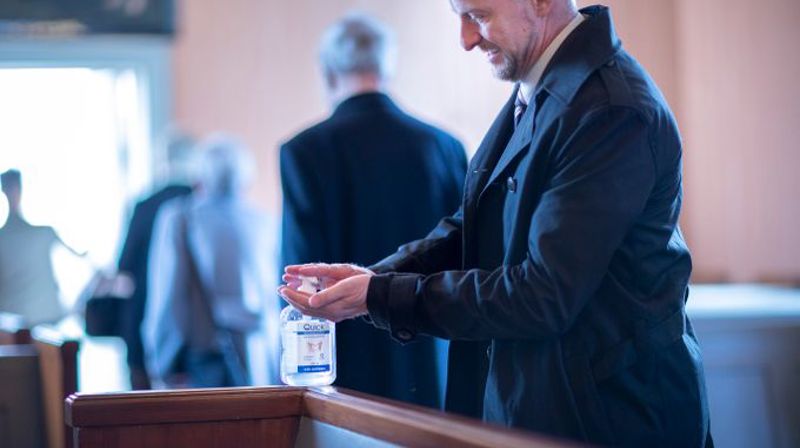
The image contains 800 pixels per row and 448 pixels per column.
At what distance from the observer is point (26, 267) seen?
7160 millimetres

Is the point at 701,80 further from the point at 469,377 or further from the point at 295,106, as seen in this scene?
the point at 295,106

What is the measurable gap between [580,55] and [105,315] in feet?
15.4

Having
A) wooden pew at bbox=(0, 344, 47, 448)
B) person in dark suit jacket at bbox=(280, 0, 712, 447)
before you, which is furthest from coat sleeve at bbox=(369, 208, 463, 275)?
wooden pew at bbox=(0, 344, 47, 448)

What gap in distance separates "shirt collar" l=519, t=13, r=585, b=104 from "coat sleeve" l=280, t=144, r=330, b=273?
1.34 m

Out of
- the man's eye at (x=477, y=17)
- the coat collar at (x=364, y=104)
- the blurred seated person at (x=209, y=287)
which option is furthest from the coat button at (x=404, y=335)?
the blurred seated person at (x=209, y=287)

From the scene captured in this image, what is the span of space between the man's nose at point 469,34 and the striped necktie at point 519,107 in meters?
0.15

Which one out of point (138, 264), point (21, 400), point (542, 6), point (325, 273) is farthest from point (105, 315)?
point (542, 6)

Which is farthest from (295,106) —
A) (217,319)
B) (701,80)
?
(701,80)

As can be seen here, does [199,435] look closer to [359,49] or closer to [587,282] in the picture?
[587,282]

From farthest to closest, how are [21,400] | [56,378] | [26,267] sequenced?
[26,267] → [21,400] → [56,378]

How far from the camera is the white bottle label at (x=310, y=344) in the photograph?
2.49 metres

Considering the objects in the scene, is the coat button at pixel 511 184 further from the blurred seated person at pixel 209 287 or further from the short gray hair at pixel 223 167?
the short gray hair at pixel 223 167

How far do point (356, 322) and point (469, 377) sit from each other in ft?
3.52

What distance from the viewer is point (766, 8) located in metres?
3.96
